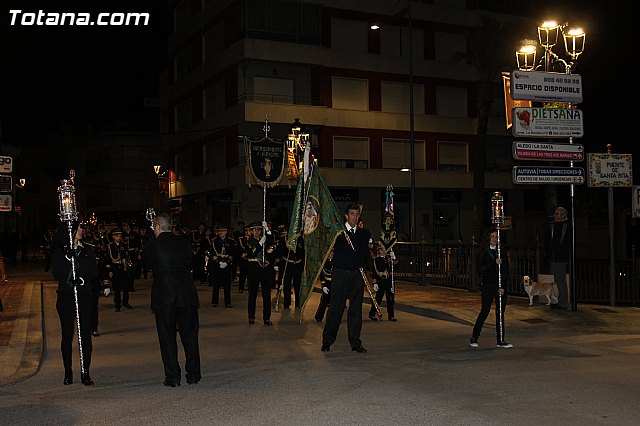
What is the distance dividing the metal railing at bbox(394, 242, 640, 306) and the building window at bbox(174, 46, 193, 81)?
28.5 metres

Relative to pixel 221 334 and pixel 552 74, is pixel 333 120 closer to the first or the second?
pixel 552 74

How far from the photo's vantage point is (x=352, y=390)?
7.71m

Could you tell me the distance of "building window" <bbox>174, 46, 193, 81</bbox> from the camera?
4562cm

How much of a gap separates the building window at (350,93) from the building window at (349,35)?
6.05ft

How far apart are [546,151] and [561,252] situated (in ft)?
7.40

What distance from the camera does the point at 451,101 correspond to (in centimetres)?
4431

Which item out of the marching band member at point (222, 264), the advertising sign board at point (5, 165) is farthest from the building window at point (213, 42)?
the marching band member at point (222, 264)

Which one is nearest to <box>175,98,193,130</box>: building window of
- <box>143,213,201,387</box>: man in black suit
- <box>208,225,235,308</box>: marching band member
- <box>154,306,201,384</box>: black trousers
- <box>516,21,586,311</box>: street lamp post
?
<box>208,225,235,308</box>: marching band member

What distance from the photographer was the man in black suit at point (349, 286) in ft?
33.8

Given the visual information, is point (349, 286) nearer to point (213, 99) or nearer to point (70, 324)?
point (70, 324)

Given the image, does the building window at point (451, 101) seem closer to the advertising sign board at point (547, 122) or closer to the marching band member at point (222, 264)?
the marching band member at point (222, 264)

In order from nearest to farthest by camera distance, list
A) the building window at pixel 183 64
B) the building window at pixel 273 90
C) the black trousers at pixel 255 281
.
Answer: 1. the black trousers at pixel 255 281
2. the building window at pixel 273 90
3. the building window at pixel 183 64

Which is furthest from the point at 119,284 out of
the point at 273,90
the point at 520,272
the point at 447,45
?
the point at 447,45

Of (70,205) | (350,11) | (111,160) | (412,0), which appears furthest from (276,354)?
(111,160)
